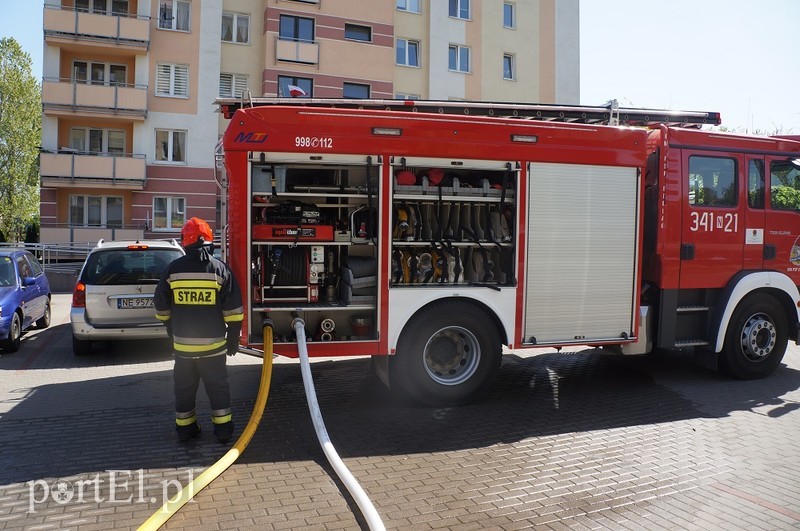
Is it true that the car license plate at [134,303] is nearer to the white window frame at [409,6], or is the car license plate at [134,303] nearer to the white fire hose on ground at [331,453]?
the white fire hose on ground at [331,453]

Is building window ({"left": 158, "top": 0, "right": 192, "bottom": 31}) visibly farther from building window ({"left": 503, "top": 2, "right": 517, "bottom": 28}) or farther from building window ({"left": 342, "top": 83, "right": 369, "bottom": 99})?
building window ({"left": 503, "top": 2, "right": 517, "bottom": 28})

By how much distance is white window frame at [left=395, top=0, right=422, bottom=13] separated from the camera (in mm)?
30742

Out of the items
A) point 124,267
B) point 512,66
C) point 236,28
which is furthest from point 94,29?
point 124,267

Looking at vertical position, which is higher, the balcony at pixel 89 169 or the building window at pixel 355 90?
the building window at pixel 355 90

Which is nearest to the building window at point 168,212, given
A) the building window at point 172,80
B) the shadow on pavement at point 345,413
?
the building window at point 172,80

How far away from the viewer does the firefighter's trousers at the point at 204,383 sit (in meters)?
5.37

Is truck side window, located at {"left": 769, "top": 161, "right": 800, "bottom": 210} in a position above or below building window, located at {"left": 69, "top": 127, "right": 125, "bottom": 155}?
below

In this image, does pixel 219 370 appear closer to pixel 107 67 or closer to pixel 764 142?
pixel 764 142

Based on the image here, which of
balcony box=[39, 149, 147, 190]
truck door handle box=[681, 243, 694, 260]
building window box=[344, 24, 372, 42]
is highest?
building window box=[344, 24, 372, 42]

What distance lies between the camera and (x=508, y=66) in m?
32.3

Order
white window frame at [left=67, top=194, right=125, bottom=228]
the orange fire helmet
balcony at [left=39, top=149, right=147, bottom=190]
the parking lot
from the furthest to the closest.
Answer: white window frame at [left=67, top=194, right=125, bottom=228]
balcony at [left=39, top=149, right=147, bottom=190]
the orange fire helmet
the parking lot

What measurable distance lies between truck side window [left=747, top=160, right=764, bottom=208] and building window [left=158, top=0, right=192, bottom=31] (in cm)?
2474

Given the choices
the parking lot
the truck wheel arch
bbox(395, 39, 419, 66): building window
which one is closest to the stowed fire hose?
the parking lot

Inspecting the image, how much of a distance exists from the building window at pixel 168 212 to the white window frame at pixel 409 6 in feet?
44.6
